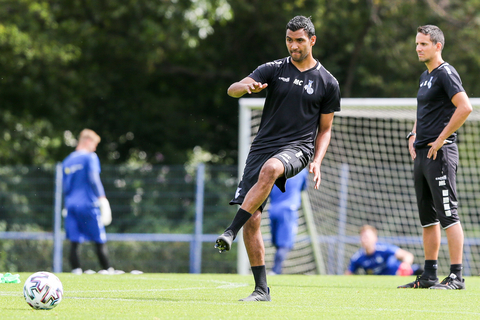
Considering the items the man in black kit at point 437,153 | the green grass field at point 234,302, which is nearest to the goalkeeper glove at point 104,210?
the green grass field at point 234,302

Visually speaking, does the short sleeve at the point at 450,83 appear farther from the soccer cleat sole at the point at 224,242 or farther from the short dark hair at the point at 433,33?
the soccer cleat sole at the point at 224,242

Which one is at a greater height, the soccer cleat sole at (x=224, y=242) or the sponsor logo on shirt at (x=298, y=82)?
the sponsor logo on shirt at (x=298, y=82)

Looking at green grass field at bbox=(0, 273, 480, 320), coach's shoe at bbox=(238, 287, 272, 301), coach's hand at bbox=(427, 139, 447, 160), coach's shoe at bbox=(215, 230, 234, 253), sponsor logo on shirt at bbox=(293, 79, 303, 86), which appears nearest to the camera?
green grass field at bbox=(0, 273, 480, 320)

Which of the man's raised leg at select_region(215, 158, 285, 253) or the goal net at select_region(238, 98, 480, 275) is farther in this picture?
the goal net at select_region(238, 98, 480, 275)

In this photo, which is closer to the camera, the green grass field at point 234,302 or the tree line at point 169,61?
the green grass field at point 234,302

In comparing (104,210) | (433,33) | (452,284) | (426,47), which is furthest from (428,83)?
(104,210)

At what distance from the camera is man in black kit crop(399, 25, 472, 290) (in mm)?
6082

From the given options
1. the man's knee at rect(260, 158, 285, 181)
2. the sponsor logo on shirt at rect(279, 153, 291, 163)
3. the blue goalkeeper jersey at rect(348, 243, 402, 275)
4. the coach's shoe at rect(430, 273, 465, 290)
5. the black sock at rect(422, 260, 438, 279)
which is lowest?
the coach's shoe at rect(430, 273, 465, 290)

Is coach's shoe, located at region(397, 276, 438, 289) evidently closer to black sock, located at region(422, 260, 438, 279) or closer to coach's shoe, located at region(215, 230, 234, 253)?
black sock, located at region(422, 260, 438, 279)

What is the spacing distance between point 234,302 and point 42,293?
4.46 feet

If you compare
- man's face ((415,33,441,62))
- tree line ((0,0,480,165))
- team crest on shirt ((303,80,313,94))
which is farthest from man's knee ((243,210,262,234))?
tree line ((0,0,480,165))

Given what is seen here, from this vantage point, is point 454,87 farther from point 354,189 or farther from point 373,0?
point 373,0

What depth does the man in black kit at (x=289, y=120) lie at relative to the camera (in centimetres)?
499

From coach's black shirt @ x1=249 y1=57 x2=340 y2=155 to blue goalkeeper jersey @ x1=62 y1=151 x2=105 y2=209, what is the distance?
4839mm
